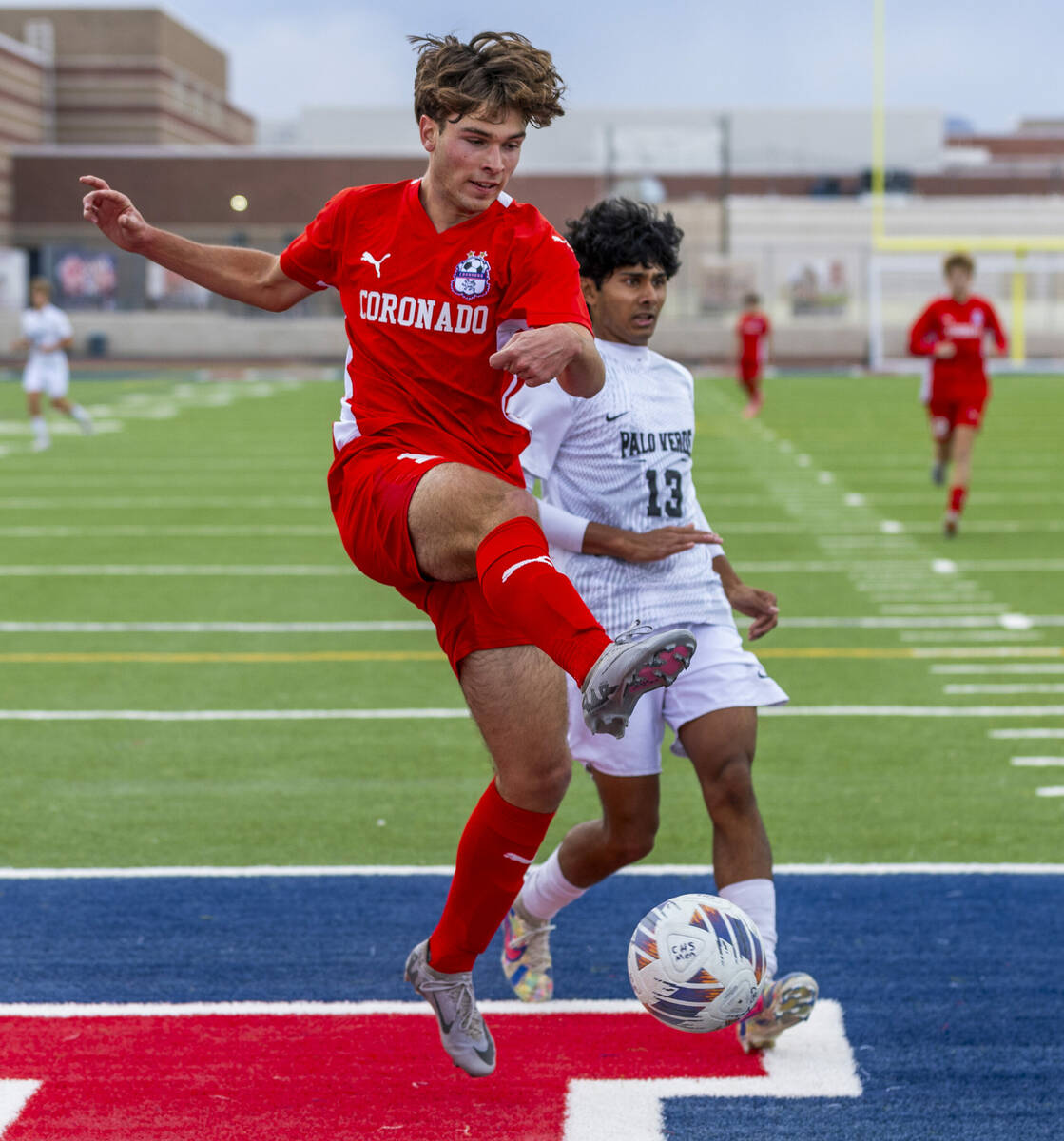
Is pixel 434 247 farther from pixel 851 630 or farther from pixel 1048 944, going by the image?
pixel 851 630

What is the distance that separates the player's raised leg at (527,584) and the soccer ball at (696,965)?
1.99ft

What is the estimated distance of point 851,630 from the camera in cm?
985

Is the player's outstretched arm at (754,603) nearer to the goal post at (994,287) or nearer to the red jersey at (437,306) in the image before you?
the red jersey at (437,306)

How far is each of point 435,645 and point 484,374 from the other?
19.2 feet

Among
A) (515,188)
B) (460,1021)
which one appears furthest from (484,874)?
(515,188)

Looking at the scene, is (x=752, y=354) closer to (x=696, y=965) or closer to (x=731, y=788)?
(x=731, y=788)

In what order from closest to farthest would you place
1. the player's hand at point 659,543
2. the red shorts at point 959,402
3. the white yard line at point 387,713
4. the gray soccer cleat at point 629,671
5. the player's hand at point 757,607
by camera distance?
the gray soccer cleat at point 629,671 → the player's hand at point 659,543 → the player's hand at point 757,607 → the white yard line at point 387,713 → the red shorts at point 959,402

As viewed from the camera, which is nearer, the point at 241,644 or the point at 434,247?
the point at 434,247

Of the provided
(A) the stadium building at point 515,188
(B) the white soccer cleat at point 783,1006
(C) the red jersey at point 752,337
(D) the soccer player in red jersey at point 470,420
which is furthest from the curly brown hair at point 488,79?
(A) the stadium building at point 515,188

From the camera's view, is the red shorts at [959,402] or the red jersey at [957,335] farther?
the red jersey at [957,335]

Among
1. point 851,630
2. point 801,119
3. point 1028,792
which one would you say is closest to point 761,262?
point 801,119

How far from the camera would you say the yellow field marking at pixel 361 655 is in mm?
9086

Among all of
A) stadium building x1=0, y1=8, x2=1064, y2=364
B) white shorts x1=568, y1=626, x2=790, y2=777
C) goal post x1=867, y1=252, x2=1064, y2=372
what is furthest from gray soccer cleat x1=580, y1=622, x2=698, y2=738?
goal post x1=867, y1=252, x2=1064, y2=372

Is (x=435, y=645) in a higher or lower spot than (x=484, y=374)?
lower
